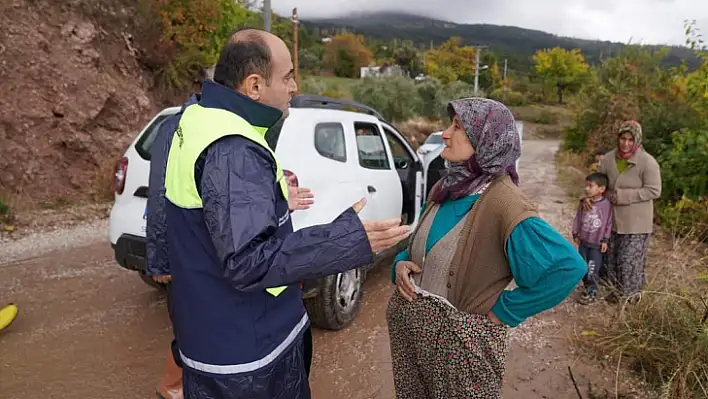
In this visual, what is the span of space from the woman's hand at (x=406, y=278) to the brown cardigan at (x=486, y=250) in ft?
0.57

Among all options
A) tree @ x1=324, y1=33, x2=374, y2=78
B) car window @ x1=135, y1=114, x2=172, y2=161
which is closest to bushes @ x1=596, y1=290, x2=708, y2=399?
car window @ x1=135, y1=114, x2=172, y2=161

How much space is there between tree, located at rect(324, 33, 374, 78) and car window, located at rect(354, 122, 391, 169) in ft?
184

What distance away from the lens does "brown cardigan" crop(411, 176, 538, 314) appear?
1.73 m

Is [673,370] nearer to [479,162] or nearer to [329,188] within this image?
[479,162]

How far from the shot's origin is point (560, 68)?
71875 mm

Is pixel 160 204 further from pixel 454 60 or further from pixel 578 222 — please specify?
pixel 454 60

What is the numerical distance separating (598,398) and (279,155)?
2568mm

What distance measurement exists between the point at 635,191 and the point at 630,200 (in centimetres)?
9

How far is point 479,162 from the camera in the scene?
71.7 inches

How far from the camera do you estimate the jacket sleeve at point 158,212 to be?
2.25 metres

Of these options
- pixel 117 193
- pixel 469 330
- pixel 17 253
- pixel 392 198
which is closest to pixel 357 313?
pixel 392 198

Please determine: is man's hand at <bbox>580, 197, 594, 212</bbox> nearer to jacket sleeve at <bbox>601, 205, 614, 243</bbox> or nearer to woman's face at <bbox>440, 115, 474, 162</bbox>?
jacket sleeve at <bbox>601, 205, 614, 243</bbox>

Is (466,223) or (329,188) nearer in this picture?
(466,223)

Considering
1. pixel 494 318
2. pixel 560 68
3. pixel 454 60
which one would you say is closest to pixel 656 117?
pixel 494 318
